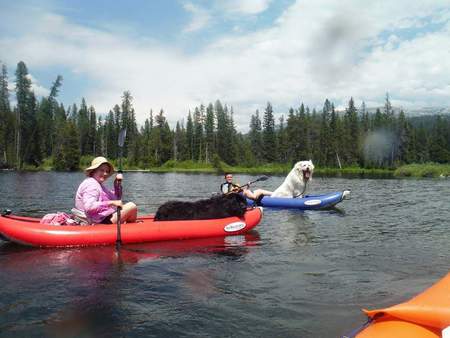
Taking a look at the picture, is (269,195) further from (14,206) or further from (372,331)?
(372,331)

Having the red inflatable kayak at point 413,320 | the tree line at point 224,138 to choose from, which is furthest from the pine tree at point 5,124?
the red inflatable kayak at point 413,320

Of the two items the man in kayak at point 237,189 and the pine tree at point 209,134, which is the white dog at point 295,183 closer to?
the man in kayak at point 237,189

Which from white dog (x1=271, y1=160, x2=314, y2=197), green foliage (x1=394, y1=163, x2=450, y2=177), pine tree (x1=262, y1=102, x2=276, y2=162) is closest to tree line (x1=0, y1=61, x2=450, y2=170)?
pine tree (x1=262, y1=102, x2=276, y2=162)

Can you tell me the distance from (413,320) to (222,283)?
374cm

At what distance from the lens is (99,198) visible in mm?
9383

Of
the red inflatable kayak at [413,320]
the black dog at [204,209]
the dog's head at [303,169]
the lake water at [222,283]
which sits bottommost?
the lake water at [222,283]

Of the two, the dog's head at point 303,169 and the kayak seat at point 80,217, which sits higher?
the dog's head at point 303,169

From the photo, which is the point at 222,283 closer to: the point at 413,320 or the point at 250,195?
the point at 413,320

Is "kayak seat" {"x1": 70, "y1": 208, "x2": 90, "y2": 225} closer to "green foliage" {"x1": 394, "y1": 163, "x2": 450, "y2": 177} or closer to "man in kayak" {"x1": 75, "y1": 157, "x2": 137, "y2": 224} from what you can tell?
"man in kayak" {"x1": 75, "y1": 157, "x2": 137, "y2": 224}

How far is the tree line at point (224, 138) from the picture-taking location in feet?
252

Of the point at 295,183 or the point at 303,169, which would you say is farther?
the point at 295,183

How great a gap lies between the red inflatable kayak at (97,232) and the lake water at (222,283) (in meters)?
0.21

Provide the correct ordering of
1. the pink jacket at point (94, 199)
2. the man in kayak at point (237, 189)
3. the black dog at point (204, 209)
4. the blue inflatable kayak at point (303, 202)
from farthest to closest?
the blue inflatable kayak at point (303, 202), the man in kayak at point (237, 189), the black dog at point (204, 209), the pink jacket at point (94, 199)

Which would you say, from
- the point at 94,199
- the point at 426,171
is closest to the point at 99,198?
the point at 94,199
